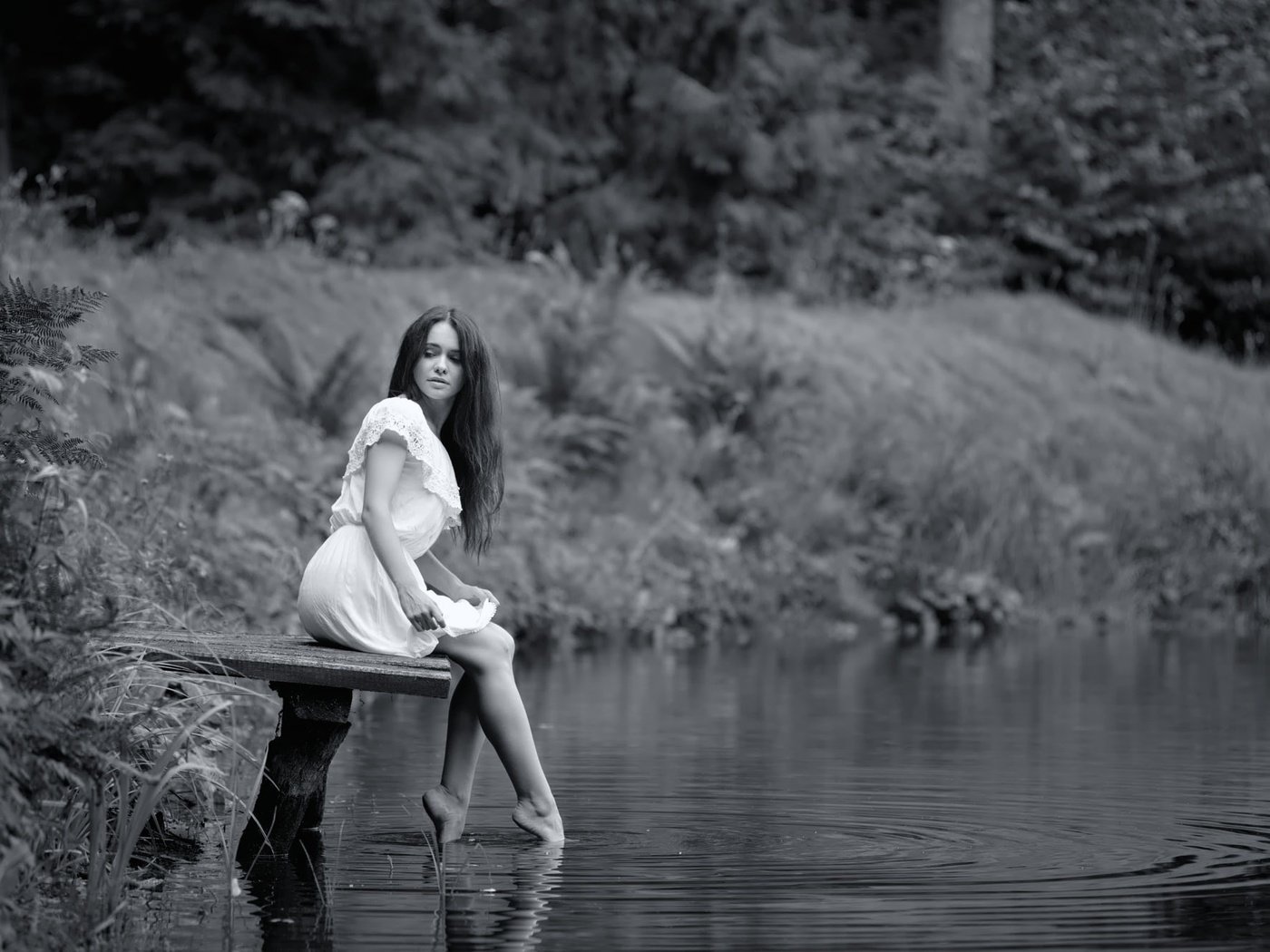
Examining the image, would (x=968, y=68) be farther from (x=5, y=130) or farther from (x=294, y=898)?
(x=294, y=898)

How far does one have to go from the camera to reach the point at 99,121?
71.3ft

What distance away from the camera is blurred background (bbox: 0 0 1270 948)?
45.0ft

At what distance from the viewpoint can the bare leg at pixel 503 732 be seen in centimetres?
566

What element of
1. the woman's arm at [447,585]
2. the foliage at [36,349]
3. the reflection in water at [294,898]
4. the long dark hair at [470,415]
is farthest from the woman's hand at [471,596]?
the foliage at [36,349]

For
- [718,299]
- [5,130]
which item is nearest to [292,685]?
[718,299]

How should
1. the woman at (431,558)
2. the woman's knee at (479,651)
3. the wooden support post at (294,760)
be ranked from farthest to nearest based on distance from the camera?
the woman's knee at (479,651), the woman at (431,558), the wooden support post at (294,760)

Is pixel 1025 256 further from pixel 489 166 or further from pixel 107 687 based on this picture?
pixel 107 687

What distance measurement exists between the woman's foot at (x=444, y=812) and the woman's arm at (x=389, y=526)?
18.7 inches

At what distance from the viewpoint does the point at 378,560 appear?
564cm

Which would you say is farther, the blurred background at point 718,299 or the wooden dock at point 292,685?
the blurred background at point 718,299

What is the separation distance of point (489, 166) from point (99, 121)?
4056 millimetres

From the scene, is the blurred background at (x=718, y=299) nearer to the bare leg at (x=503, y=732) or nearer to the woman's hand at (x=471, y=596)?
the woman's hand at (x=471, y=596)

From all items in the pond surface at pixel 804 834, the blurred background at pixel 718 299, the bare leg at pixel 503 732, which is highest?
the blurred background at pixel 718 299

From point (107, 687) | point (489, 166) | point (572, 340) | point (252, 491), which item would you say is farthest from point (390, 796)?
point (489, 166)
